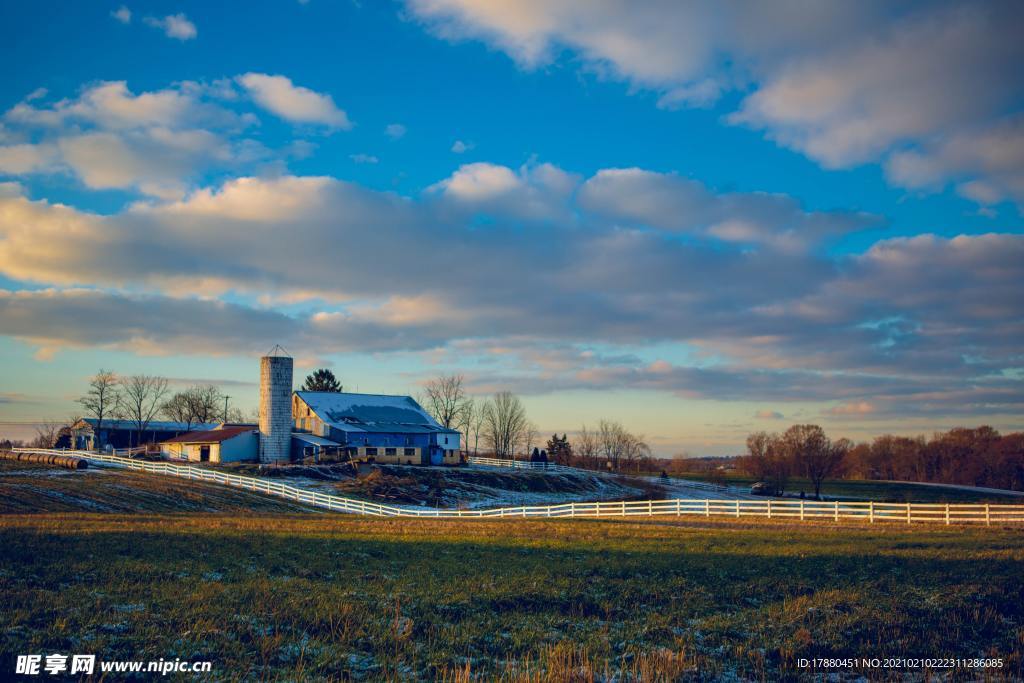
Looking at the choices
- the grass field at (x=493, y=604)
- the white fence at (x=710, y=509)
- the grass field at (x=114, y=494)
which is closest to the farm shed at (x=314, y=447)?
the white fence at (x=710, y=509)

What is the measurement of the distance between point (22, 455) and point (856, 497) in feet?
254

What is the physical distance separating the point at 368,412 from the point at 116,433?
4227cm

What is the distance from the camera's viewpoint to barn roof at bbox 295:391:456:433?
73.9 metres

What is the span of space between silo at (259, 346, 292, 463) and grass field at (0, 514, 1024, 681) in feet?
157

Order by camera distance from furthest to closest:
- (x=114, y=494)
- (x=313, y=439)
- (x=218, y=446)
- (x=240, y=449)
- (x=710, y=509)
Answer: (x=313, y=439)
(x=240, y=449)
(x=218, y=446)
(x=114, y=494)
(x=710, y=509)

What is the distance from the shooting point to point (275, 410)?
69312mm

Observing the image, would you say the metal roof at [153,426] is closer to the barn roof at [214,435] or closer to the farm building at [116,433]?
the farm building at [116,433]

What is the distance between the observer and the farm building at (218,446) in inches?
2645

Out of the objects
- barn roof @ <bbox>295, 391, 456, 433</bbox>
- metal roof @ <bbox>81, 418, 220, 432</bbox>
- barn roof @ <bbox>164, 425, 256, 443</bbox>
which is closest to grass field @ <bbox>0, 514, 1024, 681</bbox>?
barn roof @ <bbox>164, 425, 256, 443</bbox>

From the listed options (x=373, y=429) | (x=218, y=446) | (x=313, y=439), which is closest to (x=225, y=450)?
(x=218, y=446)

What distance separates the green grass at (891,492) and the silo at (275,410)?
5286 cm

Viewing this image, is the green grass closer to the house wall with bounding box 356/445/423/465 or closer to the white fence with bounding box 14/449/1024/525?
the white fence with bounding box 14/449/1024/525

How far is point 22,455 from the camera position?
190 feet

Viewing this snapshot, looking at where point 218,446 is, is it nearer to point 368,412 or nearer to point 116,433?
point 368,412
